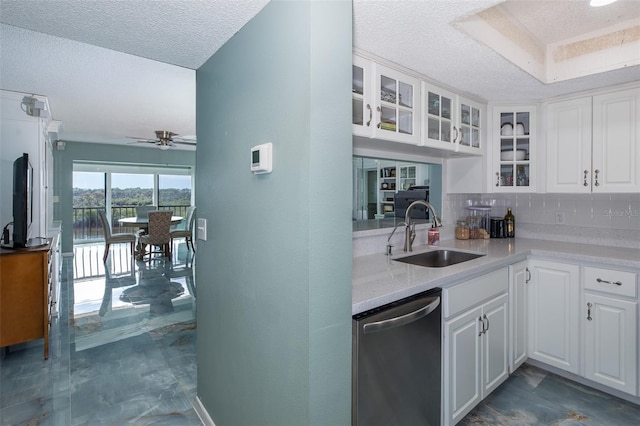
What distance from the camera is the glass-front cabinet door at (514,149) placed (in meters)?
2.77

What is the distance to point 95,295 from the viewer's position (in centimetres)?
423

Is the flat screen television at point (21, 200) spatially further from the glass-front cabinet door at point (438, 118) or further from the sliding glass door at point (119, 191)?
the sliding glass door at point (119, 191)

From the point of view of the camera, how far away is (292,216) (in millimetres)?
1188

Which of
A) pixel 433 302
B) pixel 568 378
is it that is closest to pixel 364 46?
pixel 433 302

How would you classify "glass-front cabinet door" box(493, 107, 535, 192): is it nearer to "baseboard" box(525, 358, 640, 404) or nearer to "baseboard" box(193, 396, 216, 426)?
"baseboard" box(525, 358, 640, 404)

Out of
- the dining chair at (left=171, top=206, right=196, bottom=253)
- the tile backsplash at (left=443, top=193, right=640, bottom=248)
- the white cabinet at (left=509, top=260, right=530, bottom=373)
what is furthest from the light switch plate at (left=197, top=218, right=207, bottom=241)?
the dining chair at (left=171, top=206, right=196, bottom=253)

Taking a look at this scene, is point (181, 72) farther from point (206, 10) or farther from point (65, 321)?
point (65, 321)

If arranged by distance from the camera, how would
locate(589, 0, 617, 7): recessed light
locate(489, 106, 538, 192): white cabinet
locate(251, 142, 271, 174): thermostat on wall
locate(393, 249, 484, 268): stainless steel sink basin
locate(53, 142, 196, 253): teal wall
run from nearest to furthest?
locate(251, 142, 271, 174): thermostat on wall
locate(589, 0, 617, 7): recessed light
locate(393, 249, 484, 268): stainless steel sink basin
locate(489, 106, 538, 192): white cabinet
locate(53, 142, 196, 253): teal wall

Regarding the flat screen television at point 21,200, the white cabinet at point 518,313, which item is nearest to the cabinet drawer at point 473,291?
the white cabinet at point 518,313

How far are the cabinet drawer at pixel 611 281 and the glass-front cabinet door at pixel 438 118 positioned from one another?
1.21 m

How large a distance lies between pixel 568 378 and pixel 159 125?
544cm

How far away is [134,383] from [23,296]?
120cm

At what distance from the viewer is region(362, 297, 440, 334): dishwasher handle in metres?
1.34

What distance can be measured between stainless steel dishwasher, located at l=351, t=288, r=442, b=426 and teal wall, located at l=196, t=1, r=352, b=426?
0.29 feet
